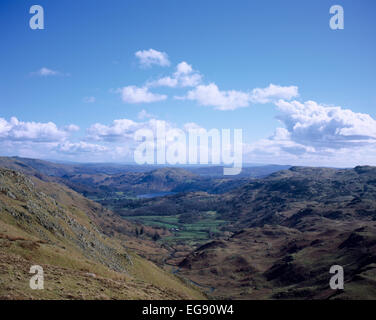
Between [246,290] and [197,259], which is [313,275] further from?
[197,259]

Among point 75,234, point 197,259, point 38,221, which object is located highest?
point 38,221

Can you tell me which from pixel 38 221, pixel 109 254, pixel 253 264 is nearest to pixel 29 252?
pixel 38 221

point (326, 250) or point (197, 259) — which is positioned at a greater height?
point (326, 250)

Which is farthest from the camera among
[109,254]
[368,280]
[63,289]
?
[368,280]
